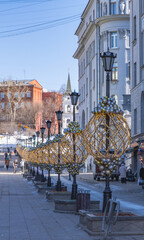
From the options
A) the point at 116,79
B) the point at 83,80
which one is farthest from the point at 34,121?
the point at 116,79

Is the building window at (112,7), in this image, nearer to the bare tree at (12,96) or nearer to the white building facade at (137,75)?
the white building facade at (137,75)

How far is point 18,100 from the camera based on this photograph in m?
124

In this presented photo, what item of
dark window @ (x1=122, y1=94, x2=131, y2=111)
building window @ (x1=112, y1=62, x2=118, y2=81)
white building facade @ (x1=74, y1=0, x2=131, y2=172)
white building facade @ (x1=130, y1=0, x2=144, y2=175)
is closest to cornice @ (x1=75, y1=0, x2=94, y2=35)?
Result: white building facade @ (x1=74, y1=0, x2=131, y2=172)

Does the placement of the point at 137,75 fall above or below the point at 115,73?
below

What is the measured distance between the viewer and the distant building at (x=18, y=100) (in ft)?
402

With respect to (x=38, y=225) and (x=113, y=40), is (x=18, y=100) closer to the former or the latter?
(x=113, y=40)

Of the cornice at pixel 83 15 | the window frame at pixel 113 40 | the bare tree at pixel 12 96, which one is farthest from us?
the bare tree at pixel 12 96

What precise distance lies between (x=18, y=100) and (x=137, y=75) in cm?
8925

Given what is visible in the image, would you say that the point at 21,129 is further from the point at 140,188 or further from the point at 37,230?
the point at 37,230

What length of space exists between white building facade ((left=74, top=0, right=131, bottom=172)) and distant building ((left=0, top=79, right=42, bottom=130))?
59.6 metres

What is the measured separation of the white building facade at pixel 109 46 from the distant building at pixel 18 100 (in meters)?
59.6

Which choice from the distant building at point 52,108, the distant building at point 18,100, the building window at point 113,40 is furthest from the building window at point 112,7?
the distant building at point 18,100

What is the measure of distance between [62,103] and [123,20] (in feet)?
244

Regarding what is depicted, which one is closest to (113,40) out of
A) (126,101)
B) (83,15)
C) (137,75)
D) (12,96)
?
(126,101)
